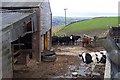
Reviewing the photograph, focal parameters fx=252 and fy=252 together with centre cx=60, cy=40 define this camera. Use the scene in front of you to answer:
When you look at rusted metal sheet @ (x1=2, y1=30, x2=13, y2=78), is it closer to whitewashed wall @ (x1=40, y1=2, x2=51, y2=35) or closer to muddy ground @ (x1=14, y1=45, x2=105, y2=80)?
muddy ground @ (x1=14, y1=45, x2=105, y2=80)

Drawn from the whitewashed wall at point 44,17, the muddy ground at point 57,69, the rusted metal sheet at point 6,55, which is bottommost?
the muddy ground at point 57,69

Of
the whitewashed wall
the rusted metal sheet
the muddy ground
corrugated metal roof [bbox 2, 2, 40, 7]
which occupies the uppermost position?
corrugated metal roof [bbox 2, 2, 40, 7]

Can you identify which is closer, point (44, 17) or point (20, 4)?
point (20, 4)

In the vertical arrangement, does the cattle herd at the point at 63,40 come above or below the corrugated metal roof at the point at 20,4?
below

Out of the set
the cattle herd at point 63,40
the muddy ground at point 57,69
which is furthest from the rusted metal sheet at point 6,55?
the cattle herd at point 63,40

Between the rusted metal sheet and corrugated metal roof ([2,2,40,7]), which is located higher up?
corrugated metal roof ([2,2,40,7])

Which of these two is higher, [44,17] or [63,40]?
[44,17]

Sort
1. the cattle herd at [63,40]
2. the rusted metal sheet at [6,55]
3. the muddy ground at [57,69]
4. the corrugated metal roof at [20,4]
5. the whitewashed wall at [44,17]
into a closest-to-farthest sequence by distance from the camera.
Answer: the rusted metal sheet at [6,55] → the muddy ground at [57,69] → the corrugated metal roof at [20,4] → the whitewashed wall at [44,17] → the cattle herd at [63,40]

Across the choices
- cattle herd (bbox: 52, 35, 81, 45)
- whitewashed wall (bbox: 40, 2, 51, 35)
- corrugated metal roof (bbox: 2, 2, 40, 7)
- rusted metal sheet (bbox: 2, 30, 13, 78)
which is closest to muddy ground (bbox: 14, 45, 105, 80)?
whitewashed wall (bbox: 40, 2, 51, 35)

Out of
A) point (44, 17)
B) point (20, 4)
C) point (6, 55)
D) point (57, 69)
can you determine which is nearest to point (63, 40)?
point (44, 17)

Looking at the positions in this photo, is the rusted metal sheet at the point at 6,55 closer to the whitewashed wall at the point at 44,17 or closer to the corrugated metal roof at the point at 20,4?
the corrugated metal roof at the point at 20,4

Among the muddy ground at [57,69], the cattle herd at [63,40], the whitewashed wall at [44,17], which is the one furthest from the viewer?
the cattle herd at [63,40]

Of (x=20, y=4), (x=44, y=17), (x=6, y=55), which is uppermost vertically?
(x=20, y=4)

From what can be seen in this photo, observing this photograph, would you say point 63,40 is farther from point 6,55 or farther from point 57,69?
point 6,55
